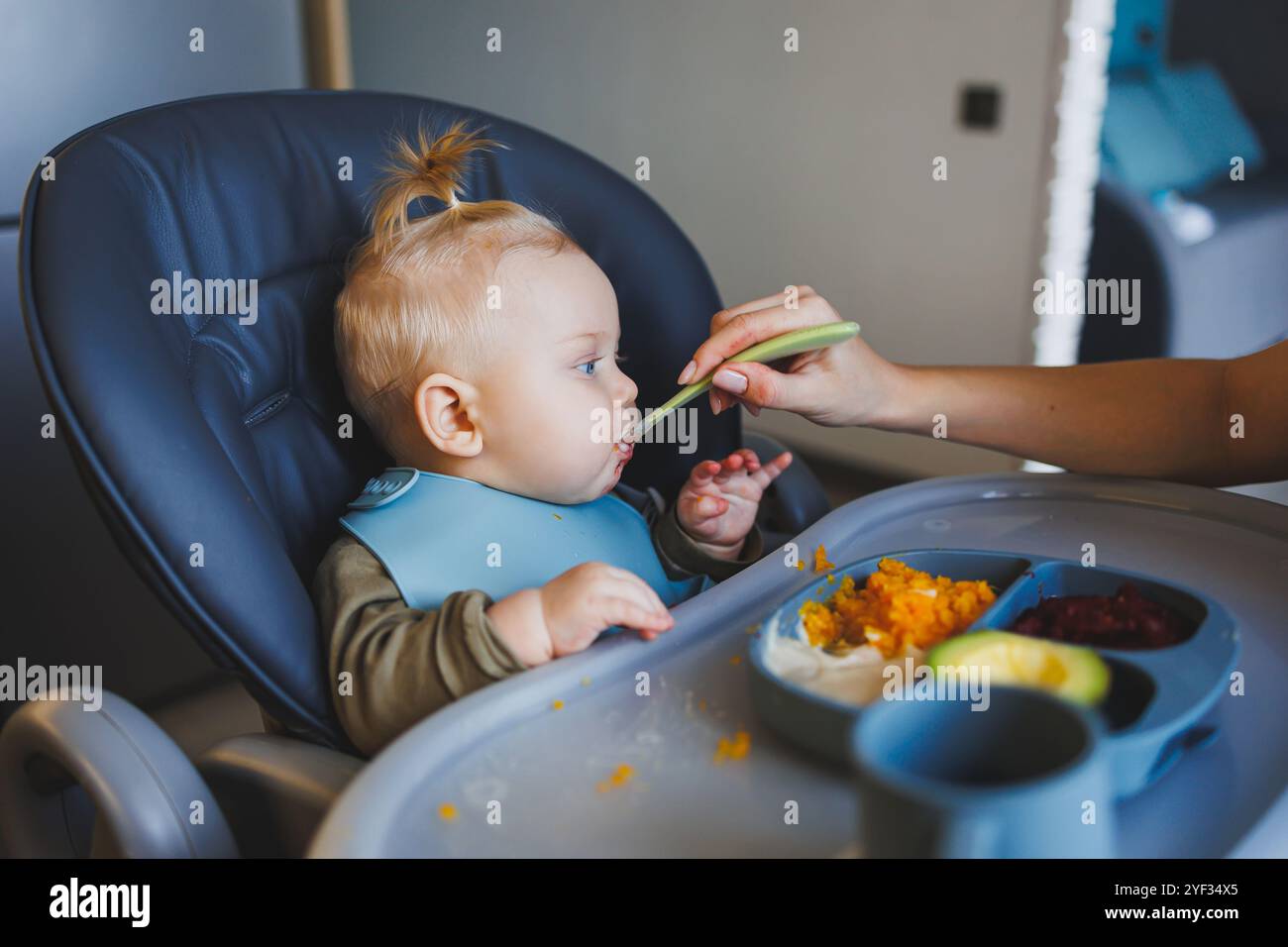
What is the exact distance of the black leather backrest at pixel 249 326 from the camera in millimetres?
790

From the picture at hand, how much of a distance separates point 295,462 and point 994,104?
1.89m

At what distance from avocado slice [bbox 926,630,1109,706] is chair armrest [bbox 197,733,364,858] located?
40 centimetres

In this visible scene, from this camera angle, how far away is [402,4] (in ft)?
8.72

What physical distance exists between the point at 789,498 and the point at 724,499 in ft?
0.37

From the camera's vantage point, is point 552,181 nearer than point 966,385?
No

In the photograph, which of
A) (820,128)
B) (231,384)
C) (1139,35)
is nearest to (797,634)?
(231,384)

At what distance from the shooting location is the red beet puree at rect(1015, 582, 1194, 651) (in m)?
0.72

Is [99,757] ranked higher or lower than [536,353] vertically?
lower

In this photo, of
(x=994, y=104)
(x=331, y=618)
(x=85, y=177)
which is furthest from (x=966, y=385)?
(x=994, y=104)

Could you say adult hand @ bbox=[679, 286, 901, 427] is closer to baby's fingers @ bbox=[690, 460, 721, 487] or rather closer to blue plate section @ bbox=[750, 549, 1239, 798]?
baby's fingers @ bbox=[690, 460, 721, 487]

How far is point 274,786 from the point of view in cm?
79

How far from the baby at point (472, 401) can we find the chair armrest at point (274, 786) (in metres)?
0.11
